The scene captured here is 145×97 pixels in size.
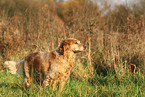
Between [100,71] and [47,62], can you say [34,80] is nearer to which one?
[47,62]

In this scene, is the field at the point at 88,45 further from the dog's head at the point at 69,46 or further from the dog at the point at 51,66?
the dog's head at the point at 69,46

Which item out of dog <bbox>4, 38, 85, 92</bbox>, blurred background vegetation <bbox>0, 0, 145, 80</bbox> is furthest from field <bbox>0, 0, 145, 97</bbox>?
dog <bbox>4, 38, 85, 92</bbox>

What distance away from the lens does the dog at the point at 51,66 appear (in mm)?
3191

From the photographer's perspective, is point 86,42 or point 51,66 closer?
point 51,66

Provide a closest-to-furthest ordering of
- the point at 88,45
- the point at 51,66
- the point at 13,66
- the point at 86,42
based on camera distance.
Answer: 1. the point at 51,66
2. the point at 13,66
3. the point at 86,42
4. the point at 88,45

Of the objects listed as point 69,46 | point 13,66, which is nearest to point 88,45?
point 69,46

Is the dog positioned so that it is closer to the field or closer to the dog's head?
the dog's head

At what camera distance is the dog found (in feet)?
10.5

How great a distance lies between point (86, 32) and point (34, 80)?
9.54 ft

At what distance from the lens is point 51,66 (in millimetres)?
→ 3203

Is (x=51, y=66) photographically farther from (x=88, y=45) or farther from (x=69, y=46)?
(x=88, y=45)

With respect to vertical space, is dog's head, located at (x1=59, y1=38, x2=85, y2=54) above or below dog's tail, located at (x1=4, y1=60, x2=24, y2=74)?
above

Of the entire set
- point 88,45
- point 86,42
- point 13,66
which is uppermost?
point 86,42

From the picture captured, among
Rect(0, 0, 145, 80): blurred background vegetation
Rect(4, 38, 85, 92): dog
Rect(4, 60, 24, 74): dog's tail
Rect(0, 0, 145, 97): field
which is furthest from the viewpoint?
Rect(0, 0, 145, 80): blurred background vegetation
